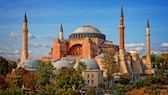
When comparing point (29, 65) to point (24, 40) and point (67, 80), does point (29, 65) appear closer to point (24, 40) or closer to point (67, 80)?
point (24, 40)

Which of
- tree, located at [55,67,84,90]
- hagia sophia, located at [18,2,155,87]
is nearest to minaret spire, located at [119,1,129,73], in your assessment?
hagia sophia, located at [18,2,155,87]

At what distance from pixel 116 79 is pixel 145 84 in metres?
4.36

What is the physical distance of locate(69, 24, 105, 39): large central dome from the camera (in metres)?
43.3

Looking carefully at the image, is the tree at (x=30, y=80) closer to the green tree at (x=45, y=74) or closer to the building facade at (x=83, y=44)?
the green tree at (x=45, y=74)

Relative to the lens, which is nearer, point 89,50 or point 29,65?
point 29,65

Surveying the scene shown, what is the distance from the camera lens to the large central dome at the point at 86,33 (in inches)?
1704

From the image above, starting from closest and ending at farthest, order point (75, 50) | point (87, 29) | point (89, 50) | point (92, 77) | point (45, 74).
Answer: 1. point (45, 74)
2. point (92, 77)
3. point (89, 50)
4. point (75, 50)
5. point (87, 29)

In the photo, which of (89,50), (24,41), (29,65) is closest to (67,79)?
(29,65)

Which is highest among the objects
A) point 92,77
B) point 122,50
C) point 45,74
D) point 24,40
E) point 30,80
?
point 24,40

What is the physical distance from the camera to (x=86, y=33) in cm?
4316

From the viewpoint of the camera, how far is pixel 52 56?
139ft

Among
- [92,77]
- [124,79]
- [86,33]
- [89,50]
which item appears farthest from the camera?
[86,33]

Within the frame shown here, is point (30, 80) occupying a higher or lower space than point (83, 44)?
lower

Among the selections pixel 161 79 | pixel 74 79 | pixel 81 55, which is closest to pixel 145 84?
pixel 161 79
